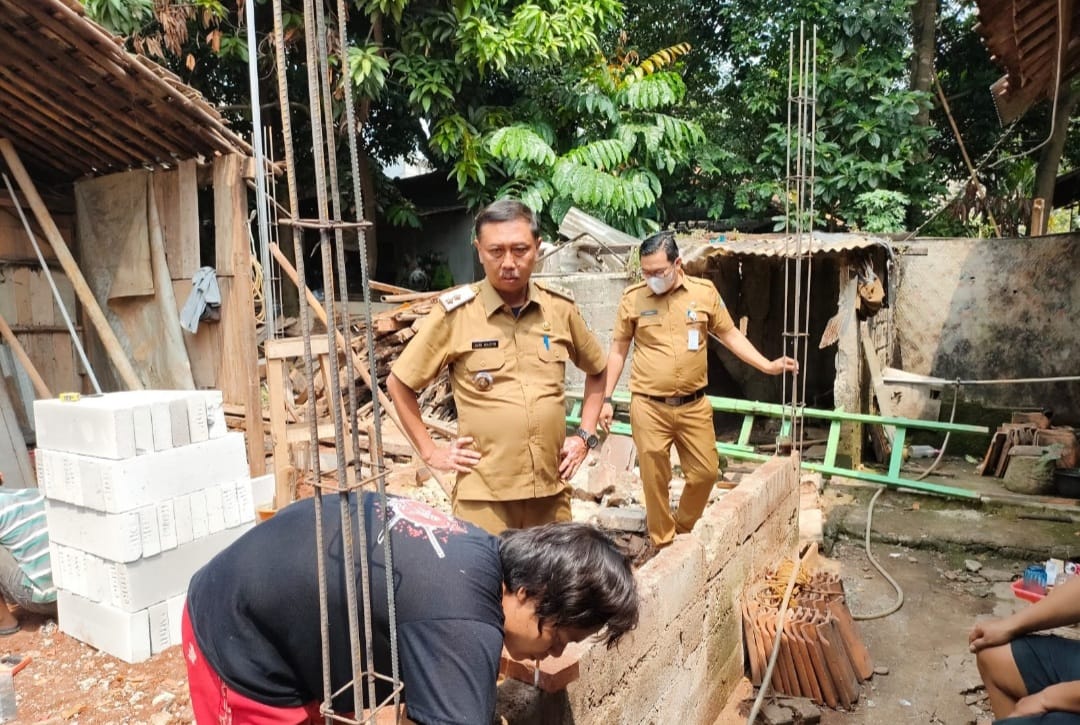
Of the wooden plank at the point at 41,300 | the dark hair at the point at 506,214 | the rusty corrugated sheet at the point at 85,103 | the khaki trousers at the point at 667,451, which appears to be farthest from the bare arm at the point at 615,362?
the wooden plank at the point at 41,300

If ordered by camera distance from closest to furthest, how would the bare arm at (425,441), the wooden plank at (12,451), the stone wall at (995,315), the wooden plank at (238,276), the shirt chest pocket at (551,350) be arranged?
the bare arm at (425,441) → the shirt chest pocket at (551,350) → the wooden plank at (238,276) → the wooden plank at (12,451) → the stone wall at (995,315)

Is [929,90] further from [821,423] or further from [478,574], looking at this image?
[478,574]

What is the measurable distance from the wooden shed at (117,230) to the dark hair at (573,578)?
4.47m

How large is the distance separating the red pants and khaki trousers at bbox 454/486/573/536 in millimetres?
1297

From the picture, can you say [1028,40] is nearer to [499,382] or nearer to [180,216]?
[499,382]

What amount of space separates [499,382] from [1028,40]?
13.4 ft

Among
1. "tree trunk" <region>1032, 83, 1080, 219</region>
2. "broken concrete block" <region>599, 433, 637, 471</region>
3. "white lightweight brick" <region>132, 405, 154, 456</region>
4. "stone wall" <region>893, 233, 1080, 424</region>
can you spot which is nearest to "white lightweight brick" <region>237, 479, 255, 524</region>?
"white lightweight brick" <region>132, 405, 154, 456</region>

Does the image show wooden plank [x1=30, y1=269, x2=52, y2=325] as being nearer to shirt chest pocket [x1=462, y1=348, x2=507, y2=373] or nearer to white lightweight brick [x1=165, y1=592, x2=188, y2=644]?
white lightweight brick [x1=165, y1=592, x2=188, y2=644]

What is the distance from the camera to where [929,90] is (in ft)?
38.8

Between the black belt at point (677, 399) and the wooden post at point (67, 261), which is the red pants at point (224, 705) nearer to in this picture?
the black belt at point (677, 399)

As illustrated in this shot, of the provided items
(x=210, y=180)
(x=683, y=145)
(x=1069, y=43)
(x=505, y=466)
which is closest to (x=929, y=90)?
(x=683, y=145)

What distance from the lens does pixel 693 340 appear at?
430 centimetres

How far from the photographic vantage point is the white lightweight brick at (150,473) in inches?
140

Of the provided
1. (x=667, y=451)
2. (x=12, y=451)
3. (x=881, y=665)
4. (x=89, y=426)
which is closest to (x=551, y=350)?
(x=667, y=451)
